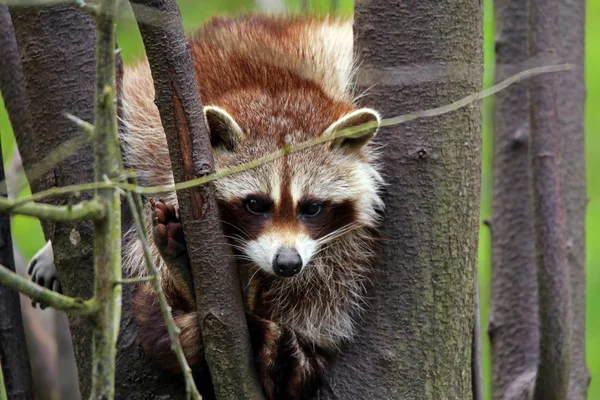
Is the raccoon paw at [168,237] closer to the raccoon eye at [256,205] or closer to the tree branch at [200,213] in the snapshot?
the tree branch at [200,213]

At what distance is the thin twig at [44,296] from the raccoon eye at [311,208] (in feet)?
5.01

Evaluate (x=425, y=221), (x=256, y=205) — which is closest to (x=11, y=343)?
(x=256, y=205)

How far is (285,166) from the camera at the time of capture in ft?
11.5

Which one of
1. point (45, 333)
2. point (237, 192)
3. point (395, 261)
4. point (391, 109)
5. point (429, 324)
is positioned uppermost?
point (391, 109)

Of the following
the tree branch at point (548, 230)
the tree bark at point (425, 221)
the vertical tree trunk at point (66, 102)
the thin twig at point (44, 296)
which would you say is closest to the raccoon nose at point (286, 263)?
the tree bark at point (425, 221)

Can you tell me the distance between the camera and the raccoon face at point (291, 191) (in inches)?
132

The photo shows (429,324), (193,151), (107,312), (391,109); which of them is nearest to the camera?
(107,312)

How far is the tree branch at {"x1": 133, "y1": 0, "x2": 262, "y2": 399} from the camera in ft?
8.25

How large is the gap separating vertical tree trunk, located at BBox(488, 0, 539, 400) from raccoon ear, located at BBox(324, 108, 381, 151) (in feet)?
2.82

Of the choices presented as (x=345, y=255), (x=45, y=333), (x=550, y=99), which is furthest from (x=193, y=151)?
(x=45, y=333)

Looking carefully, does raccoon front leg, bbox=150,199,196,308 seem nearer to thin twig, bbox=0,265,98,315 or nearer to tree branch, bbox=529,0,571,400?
thin twig, bbox=0,265,98,315

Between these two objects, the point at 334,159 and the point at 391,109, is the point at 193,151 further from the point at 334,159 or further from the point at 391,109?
the point at 334,159

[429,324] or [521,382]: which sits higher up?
[429,324]

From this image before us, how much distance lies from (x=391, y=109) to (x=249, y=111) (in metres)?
0.68
